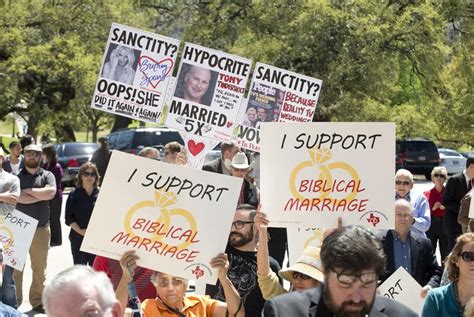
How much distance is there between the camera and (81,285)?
340 cm

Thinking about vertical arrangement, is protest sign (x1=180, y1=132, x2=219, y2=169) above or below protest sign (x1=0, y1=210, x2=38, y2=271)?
above

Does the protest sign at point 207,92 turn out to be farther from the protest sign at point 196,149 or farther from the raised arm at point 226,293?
the raised arm at point 226,293

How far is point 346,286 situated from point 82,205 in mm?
7350

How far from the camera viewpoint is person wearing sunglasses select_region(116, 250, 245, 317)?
570 cm

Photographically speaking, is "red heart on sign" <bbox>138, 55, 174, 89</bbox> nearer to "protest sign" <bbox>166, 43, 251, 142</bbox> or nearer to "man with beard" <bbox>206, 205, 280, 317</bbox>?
"protest sign" <bbox>166, 43, 251, 142</bbox>

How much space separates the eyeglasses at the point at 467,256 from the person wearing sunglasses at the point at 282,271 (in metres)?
0.80

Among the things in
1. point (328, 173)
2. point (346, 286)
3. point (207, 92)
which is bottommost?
point (346, 286)

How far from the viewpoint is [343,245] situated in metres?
3.54

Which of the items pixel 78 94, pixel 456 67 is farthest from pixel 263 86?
pixel 78 94

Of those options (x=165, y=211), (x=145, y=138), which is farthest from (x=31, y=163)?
(x=145, y=138)

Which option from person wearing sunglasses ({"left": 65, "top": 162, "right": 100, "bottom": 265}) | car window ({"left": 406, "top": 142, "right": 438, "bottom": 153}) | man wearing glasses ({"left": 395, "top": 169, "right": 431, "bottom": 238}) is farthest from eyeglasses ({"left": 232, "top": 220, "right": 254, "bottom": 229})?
car window ({"left": 406, "top": 142, "right": 438, "bottom": 153})

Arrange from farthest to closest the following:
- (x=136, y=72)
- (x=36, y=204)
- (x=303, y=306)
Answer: (x=136, y=72) < (x=36, y=204) < (x=303, y=306)

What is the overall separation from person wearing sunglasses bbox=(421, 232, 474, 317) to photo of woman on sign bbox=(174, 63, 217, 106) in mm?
6215

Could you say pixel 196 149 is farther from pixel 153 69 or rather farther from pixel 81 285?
pixel 81 285
